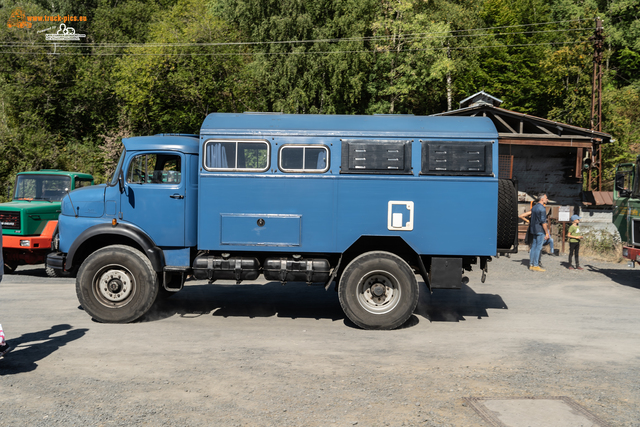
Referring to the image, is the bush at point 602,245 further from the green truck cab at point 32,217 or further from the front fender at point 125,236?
the green truck cab at point 32,217

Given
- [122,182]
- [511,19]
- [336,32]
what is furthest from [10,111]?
[511,19]

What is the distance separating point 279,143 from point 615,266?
1162 centimetres

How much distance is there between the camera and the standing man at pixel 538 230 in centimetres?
1410

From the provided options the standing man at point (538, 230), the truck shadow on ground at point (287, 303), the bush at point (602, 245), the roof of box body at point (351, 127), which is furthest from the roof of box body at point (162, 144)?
the bush at point (602, 245)

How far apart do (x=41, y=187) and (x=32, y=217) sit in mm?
1420

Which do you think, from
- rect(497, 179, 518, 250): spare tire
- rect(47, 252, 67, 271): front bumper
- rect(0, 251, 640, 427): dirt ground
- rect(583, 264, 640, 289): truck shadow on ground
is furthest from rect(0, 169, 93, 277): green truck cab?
rect(583, 264, 640, 289): truck shadow on ground

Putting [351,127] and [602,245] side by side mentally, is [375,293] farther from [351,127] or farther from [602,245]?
[602,245]

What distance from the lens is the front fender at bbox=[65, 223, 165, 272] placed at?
8.34m

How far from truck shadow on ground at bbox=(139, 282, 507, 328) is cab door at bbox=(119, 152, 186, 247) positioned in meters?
1.50

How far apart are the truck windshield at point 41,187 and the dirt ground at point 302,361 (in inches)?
137

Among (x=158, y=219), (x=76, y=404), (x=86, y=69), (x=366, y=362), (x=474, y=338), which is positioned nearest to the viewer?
(x=76, y=404)

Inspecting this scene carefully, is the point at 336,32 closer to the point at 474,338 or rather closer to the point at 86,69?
the point at 86,69

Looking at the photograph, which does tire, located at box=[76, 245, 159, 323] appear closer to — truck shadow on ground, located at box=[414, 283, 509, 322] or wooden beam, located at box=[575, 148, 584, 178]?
truck shadow on ground, located at box=[414, 283, 509, 322]

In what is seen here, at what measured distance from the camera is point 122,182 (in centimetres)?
855
